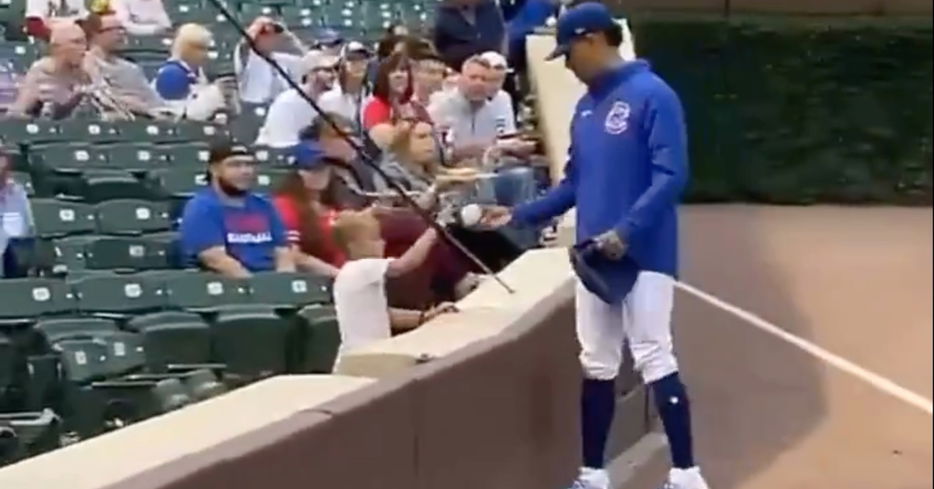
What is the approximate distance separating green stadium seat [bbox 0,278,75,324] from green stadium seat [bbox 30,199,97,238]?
31.4 inches

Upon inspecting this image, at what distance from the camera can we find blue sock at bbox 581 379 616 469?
5715 millimetres

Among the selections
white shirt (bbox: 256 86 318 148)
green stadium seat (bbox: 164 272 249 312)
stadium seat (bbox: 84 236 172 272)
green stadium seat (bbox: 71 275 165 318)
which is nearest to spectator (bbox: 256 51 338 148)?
white shirt (bbox: 256 86 318 148)

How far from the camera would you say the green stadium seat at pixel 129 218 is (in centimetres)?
712

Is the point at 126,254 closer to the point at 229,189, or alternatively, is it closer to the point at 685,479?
the point at 229,189

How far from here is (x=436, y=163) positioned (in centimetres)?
754

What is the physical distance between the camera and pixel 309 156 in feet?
22.9

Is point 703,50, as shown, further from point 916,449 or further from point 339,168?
point 339,168

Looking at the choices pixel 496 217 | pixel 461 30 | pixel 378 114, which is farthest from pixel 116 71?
pixel 496 217

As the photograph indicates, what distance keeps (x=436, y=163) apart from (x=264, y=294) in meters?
1.33

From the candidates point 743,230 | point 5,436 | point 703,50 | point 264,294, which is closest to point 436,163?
point 264,294

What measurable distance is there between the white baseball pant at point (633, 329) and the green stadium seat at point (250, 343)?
923 mm

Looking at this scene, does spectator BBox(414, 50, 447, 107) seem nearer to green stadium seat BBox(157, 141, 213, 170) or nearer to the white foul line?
green stadium seat BBox(157, 141, 213, 170)

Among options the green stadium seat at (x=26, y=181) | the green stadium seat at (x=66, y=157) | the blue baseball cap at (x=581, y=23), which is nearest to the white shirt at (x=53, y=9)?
Answer: the green stadium seat at (x=66, y=157)

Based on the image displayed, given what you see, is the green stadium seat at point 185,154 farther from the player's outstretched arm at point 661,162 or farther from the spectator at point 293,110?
the player's outstretched arm at point 661,162
